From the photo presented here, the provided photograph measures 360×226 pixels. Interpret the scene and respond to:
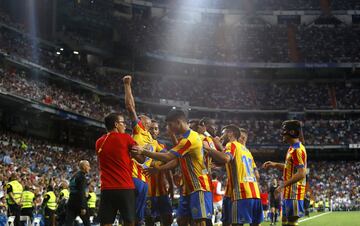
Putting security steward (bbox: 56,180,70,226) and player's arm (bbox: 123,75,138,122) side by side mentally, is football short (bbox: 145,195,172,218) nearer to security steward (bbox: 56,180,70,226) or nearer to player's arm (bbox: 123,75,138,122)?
player's arm (bbox: 123,75,138,122)

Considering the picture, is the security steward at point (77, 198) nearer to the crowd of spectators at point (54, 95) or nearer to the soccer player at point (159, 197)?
the soccer player at point (159, 197)

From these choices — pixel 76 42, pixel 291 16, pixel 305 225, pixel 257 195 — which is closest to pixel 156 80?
pixel 76 42

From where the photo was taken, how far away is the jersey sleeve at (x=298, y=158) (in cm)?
956

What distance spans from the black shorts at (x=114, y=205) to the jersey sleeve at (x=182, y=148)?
96 centimetres

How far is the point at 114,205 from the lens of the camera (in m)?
7.95

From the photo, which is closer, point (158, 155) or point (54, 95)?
point (158, 155)

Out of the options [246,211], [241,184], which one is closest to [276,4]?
[241,184]

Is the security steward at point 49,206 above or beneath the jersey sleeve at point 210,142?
beneath

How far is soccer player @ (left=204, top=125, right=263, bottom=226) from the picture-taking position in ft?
30.0

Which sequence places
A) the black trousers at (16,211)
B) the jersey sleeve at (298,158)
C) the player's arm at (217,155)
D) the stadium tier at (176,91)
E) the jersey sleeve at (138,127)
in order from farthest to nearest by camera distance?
1. the stadium tier at (176,91)
2. the black trousers at (16,211)
3. the jersey sleeve at (138,127)
4. the jersey sleeve at (298,158)
5. the player's arm at (217,155)

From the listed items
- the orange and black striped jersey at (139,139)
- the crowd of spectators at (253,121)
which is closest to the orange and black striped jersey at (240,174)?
the orange and black striped jersey at (139,139)

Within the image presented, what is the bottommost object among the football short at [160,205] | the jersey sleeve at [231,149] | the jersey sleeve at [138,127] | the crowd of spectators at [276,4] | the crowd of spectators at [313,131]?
the football short at [160,205]

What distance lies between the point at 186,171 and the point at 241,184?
149 centimetres

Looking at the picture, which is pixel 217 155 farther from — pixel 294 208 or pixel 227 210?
pixel 294 208
